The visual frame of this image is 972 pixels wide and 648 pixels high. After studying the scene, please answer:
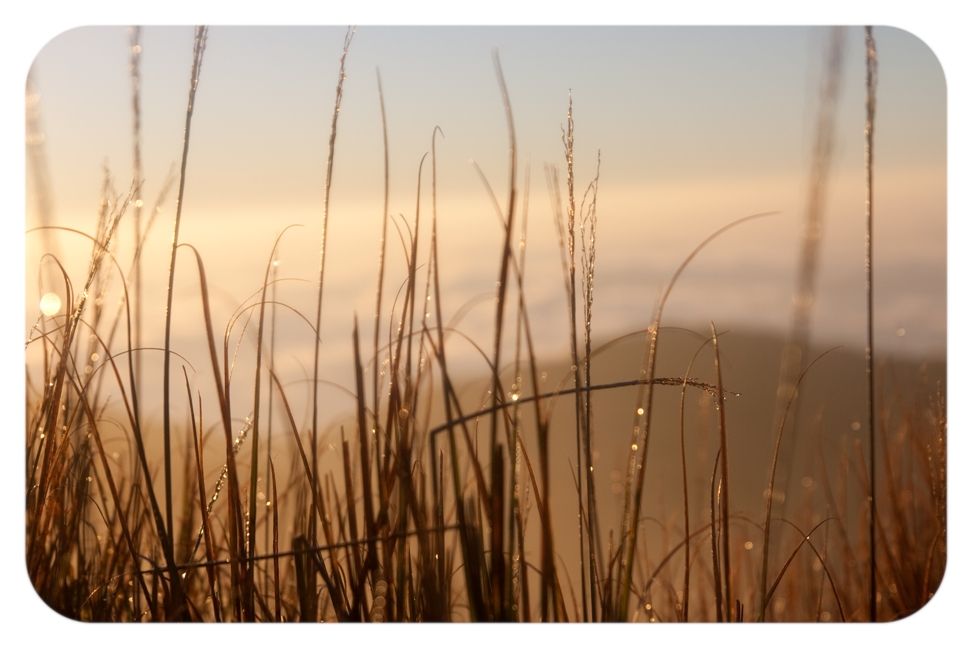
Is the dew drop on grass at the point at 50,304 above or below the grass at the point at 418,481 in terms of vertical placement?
above

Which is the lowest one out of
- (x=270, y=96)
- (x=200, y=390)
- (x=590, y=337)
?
(x=200, y=390)

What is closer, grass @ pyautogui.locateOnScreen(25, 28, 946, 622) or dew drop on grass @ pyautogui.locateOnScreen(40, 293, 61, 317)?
grass @ pyautogui.locateOnScreen(25, 28, 946, 622)

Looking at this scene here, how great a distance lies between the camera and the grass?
1.52m

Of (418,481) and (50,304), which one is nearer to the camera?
(418,481)

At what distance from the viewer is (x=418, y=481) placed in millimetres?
1515

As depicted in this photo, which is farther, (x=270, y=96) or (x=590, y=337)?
(x=270, y=96)

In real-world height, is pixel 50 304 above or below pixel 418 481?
above

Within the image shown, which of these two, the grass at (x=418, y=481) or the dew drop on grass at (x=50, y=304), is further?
the dew drop on grass at (x=50, y=304)

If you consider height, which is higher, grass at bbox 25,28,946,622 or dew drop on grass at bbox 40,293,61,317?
dew drop on grass at bbox 40,293,61,317

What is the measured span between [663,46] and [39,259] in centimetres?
144

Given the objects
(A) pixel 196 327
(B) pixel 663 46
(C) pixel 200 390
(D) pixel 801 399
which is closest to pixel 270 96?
(A) pixel 196 327

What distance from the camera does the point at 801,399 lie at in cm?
169

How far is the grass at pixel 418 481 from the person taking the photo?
152 cm

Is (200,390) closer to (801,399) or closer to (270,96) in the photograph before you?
(270,96)
